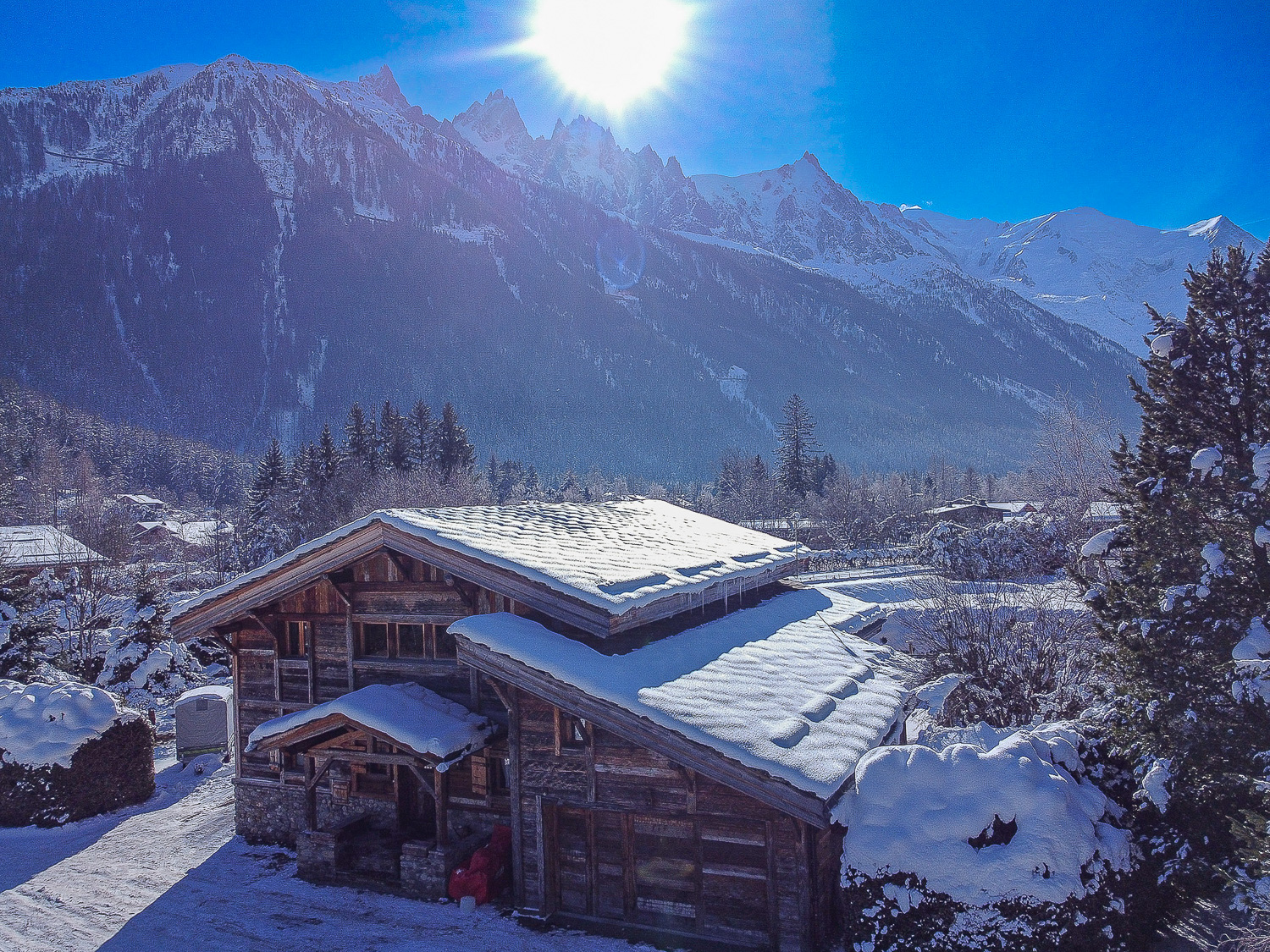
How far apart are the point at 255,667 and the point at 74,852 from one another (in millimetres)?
4415

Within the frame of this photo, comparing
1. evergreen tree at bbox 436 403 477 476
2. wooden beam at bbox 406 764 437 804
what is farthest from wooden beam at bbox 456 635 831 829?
evergreen tree at bbox 436 403 477 476

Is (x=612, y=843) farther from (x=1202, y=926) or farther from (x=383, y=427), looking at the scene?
(x=383, y=427)

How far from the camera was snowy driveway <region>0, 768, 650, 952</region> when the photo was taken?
10.2 m

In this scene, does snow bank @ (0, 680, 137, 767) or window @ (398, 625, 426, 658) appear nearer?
window @ (398, 625, 426, 658)

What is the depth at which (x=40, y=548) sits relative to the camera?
149 ft

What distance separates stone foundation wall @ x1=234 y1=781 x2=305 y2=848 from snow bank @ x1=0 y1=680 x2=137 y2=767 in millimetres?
3839

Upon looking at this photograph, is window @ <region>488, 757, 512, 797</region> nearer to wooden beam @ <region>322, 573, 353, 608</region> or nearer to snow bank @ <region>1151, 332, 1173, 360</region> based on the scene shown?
wooden beam @ <region>322, 573, 353, 608</region>

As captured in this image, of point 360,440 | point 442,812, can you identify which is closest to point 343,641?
point 442,812

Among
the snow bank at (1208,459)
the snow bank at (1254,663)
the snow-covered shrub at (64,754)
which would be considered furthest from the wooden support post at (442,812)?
Answer: the snow bank at (1208,459)

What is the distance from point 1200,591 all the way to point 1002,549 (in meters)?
26.3

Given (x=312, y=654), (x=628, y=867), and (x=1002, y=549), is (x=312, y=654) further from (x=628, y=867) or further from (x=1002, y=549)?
(x=1002, y=549)

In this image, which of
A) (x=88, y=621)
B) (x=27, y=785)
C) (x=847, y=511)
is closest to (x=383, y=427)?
(x=88, y=621)

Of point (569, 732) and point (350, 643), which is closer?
point (569, 732)

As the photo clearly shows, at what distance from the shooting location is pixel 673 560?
14359 mm
